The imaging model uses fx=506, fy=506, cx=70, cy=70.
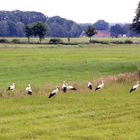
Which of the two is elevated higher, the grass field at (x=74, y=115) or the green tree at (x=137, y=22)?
the green tree at (x=137, y=22)

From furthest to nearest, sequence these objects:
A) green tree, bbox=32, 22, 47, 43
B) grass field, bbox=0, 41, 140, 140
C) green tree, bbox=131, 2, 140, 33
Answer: green tree, bbox=32, 22, 47, 43 → green tree, bbox=131, 2, 140, 33 → grass field, bbox=0, 41, 140, 140

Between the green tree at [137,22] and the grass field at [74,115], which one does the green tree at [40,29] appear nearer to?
the green tree at [137,22]

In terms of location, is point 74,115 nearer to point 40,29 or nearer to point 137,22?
point 137,22

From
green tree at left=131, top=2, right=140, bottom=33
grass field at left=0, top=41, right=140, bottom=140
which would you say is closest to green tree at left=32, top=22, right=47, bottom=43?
green tree at left=131, top=2, right=140, bottom=33

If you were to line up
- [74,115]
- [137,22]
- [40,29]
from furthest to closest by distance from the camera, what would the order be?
[40,29] < [137,22] < [74,115]

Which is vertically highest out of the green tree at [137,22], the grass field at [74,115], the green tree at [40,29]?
the green tree at [137,22]

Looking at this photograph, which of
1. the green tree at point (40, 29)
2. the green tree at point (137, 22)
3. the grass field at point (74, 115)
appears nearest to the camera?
the grass field at point (74, 115)

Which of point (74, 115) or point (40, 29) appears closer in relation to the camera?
point (74, 115)

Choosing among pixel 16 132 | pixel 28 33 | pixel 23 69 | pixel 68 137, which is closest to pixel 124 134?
pixel 68 137

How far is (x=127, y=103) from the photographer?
102 ft

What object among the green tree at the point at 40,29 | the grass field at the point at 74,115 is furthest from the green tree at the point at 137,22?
the green tree at the point at 40,29

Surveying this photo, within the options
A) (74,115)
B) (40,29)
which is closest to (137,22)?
(74,115)

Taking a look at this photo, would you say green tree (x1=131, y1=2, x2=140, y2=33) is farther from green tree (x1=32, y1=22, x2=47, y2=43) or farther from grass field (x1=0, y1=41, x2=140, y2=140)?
green tree (x1=32, y1=22, x2=47, y2=43)

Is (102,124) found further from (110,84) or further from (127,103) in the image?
(110,84)
